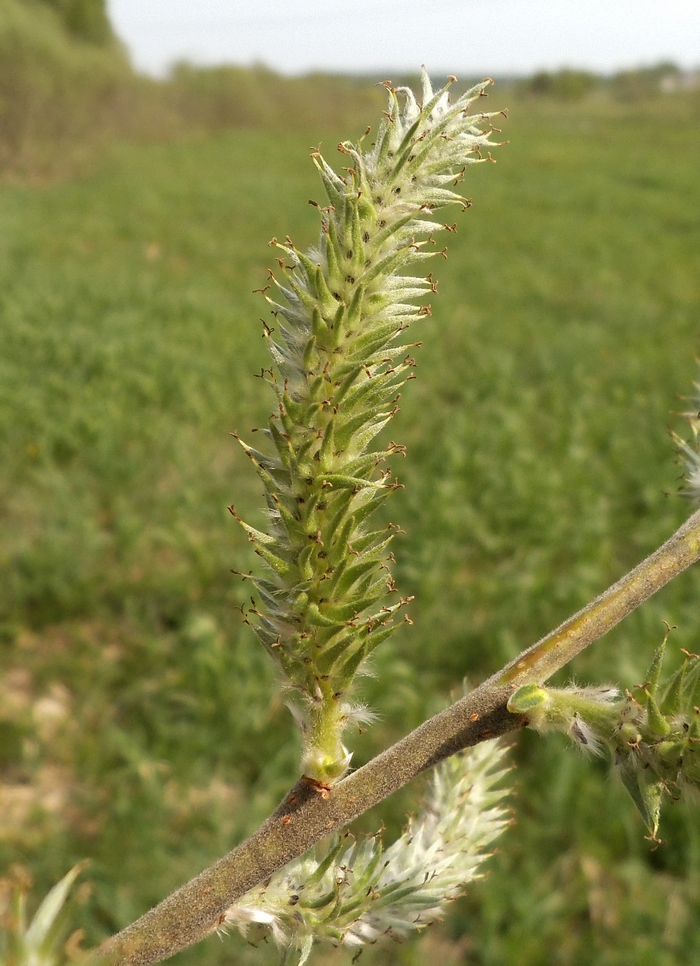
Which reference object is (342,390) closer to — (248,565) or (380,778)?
(380,778)

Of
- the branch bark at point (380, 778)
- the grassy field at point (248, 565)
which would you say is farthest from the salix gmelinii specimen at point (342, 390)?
the grassy field at point (248, 565)

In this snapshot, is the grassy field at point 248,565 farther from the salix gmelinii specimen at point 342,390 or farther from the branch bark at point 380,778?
the salix gmelinii specimen at point 342,390

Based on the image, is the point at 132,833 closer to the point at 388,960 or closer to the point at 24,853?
the point at 24,853

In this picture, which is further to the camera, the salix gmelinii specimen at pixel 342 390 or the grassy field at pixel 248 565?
the grassy field at pixel 248 565

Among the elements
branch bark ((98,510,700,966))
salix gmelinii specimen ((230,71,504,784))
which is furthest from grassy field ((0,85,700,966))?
salix gmelinii specimen ((230,71,504,784))

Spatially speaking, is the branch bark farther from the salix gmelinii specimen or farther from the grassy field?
the grassy field
